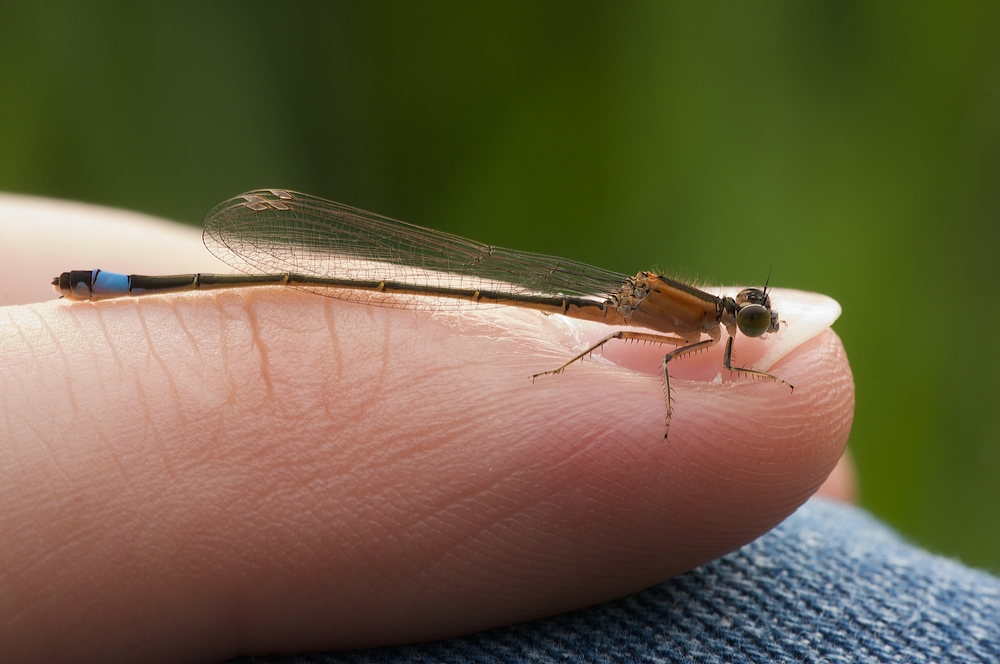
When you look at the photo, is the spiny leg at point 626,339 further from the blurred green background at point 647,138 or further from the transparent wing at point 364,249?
the blurred green background at point 647,138

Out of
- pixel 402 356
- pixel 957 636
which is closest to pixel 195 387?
pixel 402 356

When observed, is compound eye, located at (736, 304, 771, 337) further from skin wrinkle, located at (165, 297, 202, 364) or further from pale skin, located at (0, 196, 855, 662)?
skin wrinkle, located at (165, 297, 202, 364)

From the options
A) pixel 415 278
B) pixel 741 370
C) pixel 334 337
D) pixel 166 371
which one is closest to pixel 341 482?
pixel 334 337

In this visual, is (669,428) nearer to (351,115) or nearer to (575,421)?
(575,421)

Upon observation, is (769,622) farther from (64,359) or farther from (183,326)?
(64,359)

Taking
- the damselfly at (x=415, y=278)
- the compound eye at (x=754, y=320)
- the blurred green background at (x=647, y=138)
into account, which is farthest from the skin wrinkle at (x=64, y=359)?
the blurred green background at (x=647, y=138)
